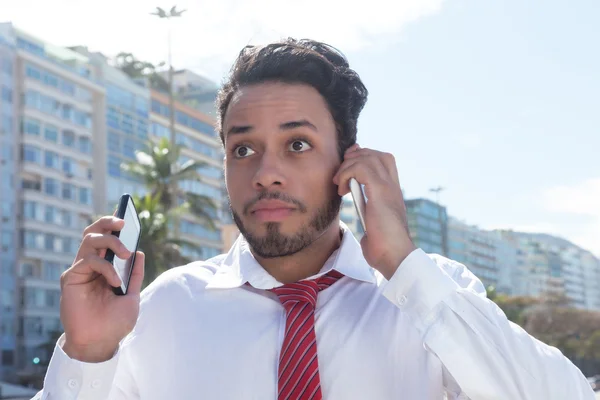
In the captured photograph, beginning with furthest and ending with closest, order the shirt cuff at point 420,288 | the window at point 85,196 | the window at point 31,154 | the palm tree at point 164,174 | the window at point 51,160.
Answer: the window at point 85,196, the window at point 51,160, the window at point 31,154, the palm tree at point 164,174, the shirt cuff at point 420,288

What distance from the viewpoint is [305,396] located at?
2385 mm

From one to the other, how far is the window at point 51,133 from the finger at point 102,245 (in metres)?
64.1

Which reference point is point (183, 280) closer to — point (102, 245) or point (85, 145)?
point (102, 245)

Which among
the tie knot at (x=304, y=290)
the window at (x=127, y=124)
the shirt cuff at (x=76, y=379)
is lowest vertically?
the shirt cuff at (x=76, y=379)

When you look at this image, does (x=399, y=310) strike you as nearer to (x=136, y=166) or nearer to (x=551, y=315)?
(x=136, y=166)

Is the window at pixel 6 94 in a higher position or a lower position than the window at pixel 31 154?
higher

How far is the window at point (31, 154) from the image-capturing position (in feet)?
203

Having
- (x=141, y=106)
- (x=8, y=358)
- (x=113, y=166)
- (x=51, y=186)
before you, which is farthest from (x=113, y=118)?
(x=8, y=358)

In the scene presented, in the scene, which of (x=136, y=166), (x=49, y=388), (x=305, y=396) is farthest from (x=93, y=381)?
(x=136, y=166)

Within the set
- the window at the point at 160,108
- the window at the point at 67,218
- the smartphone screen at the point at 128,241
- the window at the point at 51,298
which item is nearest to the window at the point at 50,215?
the window at the point at 67,218

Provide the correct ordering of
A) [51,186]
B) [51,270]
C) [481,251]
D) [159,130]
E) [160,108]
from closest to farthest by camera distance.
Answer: [51,270], [51,186], [159,130], [160,108], [481,251]

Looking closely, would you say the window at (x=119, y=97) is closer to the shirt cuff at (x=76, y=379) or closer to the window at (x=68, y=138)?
the window at (x=68, y=138)

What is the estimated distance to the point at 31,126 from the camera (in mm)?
62500

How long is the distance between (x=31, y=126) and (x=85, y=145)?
5.98 meters
